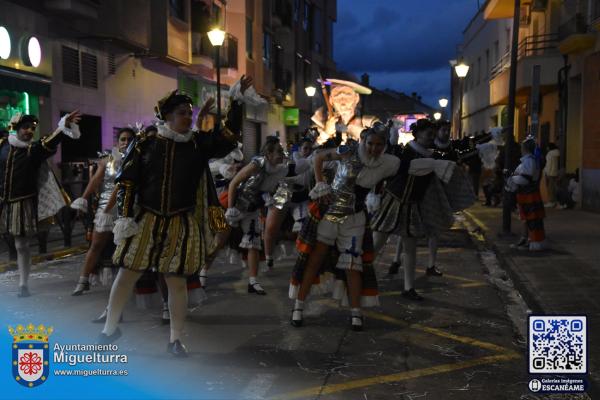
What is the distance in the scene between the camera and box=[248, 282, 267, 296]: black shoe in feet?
24.0

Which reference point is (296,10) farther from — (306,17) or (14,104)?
(14,104)

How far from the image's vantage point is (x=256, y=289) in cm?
733

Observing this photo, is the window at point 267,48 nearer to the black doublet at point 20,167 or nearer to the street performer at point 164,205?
the black doublet at point 20,167

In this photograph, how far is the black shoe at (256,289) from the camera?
24.0 feet

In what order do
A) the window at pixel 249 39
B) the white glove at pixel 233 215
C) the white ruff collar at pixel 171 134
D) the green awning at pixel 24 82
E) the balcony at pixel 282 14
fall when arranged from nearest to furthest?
the white ruff collar at pixel 171 134 → the white glove at pixel 233 215 → the green awning at pixel 24 82 → the window at pixel 249 39 → the balcony at pixel 282 14

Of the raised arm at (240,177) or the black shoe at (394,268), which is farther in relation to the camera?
the black shoe at (394,268)

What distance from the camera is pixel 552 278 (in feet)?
25.7

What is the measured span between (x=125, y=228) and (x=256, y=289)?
9.35 feet

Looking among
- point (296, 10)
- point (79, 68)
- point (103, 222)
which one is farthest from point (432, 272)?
point (296, 10)

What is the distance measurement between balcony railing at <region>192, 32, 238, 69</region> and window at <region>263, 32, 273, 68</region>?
21.1 feet

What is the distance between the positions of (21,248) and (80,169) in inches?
371

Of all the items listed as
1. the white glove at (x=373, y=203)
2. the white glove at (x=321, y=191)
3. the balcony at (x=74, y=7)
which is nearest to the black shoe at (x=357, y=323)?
the white glove at (x=321, y=191)

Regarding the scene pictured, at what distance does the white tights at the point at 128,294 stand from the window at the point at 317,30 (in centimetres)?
4145

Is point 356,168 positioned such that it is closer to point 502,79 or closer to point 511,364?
point 511,364
